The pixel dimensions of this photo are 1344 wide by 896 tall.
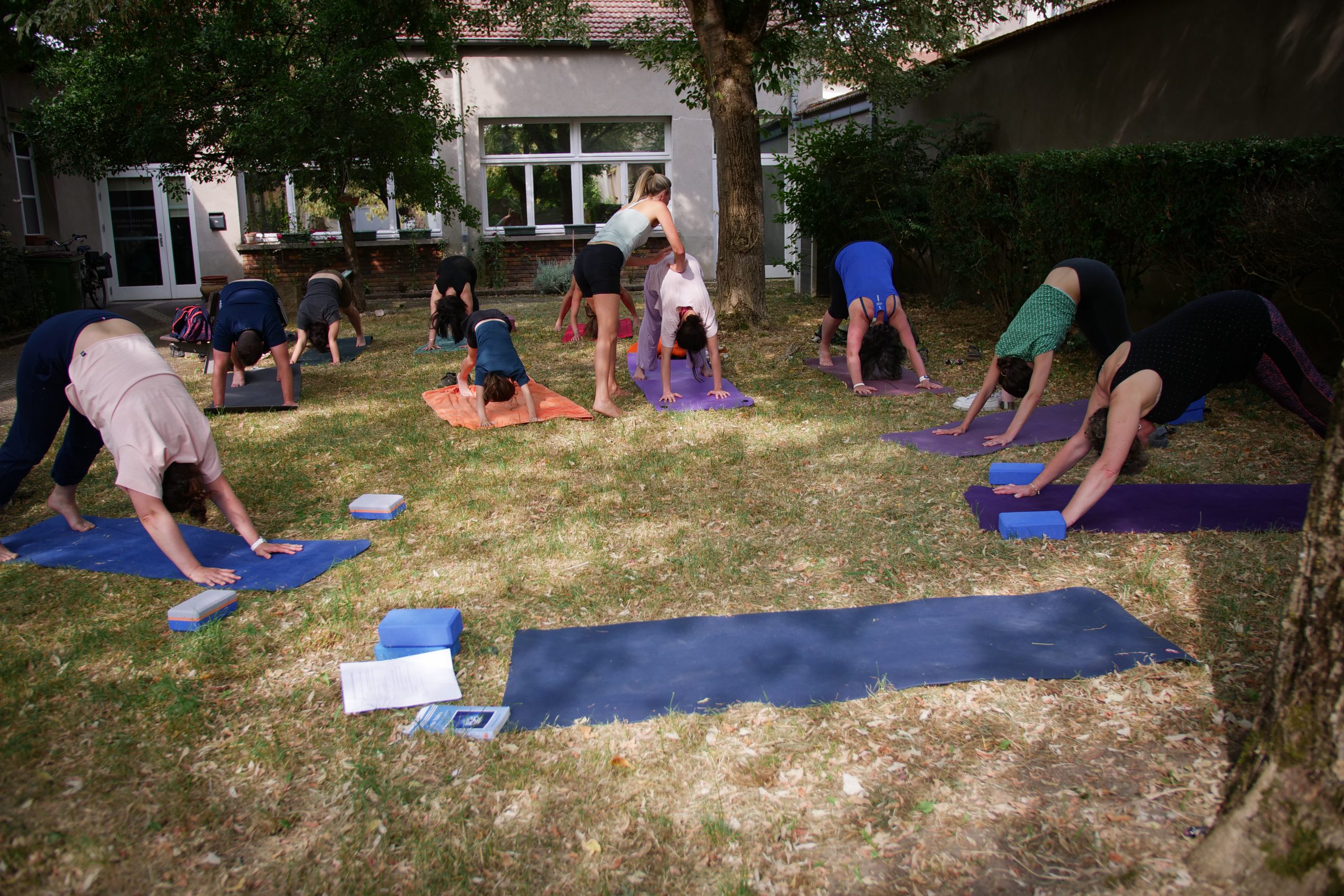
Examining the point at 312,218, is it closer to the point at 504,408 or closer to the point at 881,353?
the point at 504,408

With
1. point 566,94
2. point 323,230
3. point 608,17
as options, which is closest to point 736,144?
point 566,94

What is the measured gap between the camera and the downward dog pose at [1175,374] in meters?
3.88

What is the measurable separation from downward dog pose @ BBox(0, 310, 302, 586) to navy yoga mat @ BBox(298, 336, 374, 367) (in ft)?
15.1

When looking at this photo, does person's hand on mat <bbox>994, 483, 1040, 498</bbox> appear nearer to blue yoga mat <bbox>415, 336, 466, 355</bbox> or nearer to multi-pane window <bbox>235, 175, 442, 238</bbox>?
blue yoga mat <bbox>415, 336, 466, 355</bbox>

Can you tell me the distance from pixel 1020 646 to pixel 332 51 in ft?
36.6

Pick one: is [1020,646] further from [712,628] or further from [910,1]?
[910,1]

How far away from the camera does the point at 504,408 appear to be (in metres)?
6.91

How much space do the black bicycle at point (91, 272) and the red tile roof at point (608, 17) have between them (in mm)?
7295

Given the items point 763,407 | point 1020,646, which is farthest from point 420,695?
point 763,407

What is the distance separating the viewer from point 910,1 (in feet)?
A: 32.9

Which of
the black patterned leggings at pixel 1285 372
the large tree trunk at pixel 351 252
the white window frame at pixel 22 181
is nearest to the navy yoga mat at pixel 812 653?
the black patterned leggings at pixel 1285 372

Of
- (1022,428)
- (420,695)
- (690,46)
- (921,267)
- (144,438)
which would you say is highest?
(690,46)

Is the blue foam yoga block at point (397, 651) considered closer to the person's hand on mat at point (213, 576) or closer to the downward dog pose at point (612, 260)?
the person's hand on mat at point (213, 576)

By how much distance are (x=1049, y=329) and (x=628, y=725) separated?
11.8ft
